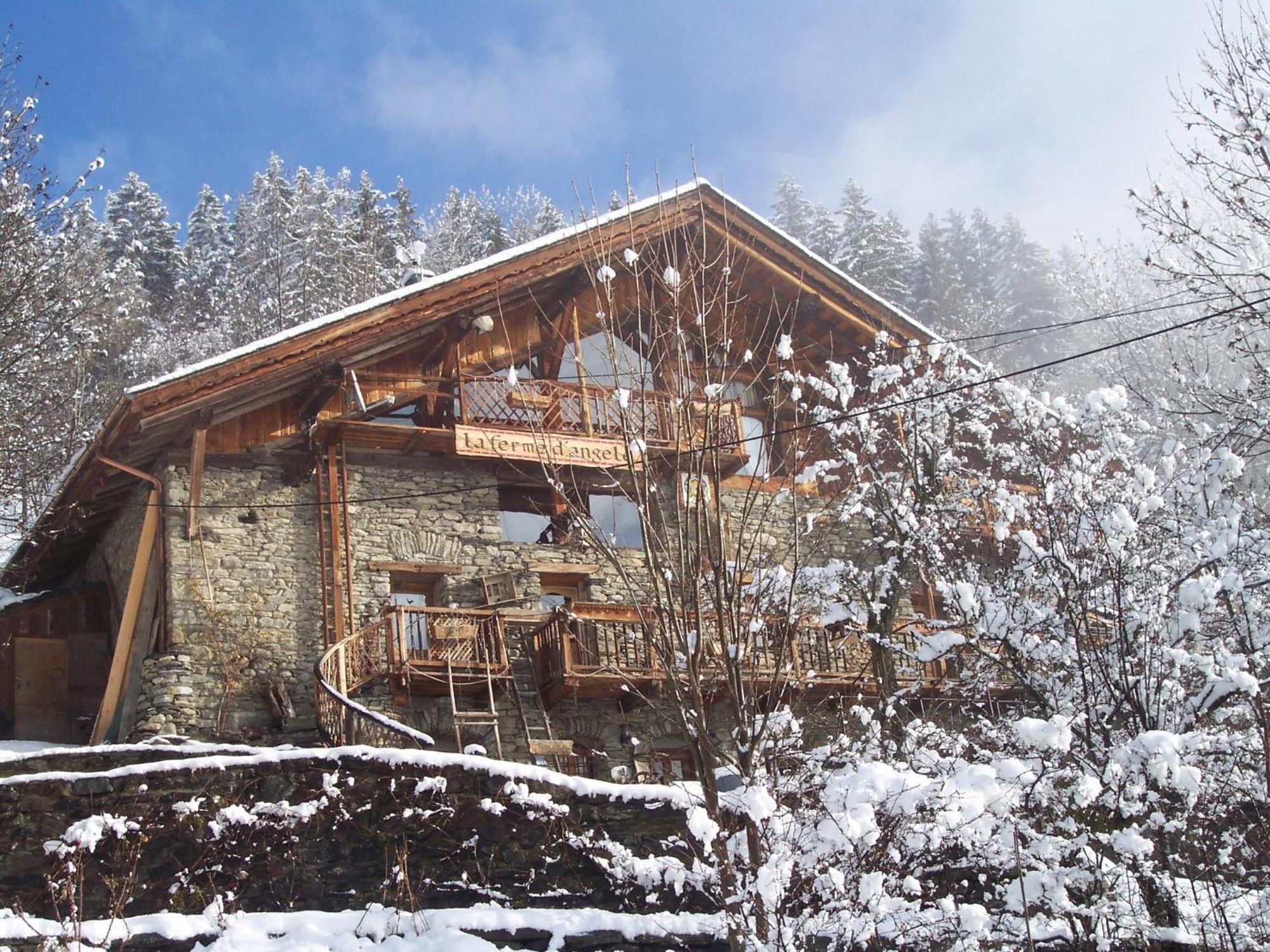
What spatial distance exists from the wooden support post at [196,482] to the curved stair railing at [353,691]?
2.19 m

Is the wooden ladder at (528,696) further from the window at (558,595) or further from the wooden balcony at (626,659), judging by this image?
the window at (558,595)

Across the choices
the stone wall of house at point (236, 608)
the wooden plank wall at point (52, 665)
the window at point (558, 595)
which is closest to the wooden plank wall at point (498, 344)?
the stone wall of house at point (236, 608)

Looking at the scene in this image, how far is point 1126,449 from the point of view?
12836 mm

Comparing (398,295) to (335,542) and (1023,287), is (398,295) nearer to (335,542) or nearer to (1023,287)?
(335,542)

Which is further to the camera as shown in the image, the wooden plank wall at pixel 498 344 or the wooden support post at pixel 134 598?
the wooden plank wall at pixel 498 344

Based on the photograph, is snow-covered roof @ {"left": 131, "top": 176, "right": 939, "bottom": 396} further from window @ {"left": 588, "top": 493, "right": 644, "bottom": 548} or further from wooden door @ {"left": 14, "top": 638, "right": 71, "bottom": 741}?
wooden door @ {"left": 14, "top": 638, "right": 71, "bottom": 741}

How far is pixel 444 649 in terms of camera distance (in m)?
14.5

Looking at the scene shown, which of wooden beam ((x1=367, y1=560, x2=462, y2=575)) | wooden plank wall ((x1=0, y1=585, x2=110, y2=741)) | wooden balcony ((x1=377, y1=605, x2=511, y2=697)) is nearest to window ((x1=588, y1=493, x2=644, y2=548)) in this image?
wooden beam ((x1=367, y1=560, x2=462, y2=575))

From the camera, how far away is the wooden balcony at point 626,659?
47.3 ft

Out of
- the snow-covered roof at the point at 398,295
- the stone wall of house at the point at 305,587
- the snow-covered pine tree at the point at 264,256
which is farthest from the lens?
the snow-covered pine tree at the point at 264,256

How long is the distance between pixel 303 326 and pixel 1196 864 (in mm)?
10992

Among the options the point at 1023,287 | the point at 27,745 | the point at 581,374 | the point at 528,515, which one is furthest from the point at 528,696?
the point at 1023,287

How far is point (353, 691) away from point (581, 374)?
6752mm

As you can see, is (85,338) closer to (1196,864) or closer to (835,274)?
(835,274)
